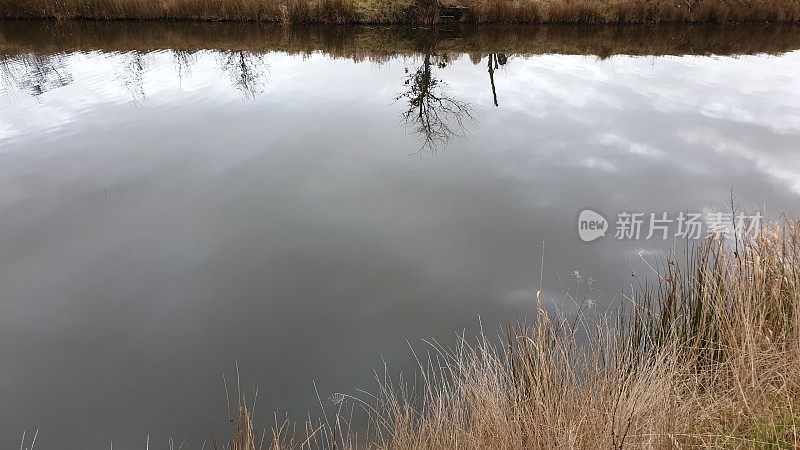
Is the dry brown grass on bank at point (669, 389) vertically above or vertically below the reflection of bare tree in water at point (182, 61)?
below

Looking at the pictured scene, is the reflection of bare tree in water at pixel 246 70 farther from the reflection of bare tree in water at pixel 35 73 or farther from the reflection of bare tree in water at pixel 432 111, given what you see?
the reflection of bare tree in water at pixel 35 73

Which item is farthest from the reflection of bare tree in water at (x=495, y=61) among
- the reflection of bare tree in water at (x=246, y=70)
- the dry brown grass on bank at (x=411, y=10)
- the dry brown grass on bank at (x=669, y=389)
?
the dry brown grass on bank at (x=669, y=389)

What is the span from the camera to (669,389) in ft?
7.24

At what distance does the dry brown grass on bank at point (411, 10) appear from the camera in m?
13.2

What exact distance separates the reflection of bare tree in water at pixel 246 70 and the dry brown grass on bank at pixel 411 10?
2.75m

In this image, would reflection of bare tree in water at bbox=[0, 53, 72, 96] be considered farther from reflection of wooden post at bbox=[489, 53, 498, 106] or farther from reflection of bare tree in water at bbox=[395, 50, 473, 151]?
reflection of wooden post at bbox=[489, 53, 498, 106]

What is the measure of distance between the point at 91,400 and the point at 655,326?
3.64 m

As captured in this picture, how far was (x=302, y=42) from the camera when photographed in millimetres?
12289

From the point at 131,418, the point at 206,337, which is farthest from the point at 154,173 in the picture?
the point at 131,418

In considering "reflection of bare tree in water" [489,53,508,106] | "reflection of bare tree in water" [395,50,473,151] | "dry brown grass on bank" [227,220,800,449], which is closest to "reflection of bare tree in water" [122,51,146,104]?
"reflection of bare tree in water" [395,50,473,151]

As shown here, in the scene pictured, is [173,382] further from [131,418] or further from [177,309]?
[177,309]

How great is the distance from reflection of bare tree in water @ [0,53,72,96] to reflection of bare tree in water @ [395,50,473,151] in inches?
262

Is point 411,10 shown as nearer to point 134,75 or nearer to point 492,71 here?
point 492,71

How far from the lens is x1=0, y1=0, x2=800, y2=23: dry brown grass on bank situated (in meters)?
13.2
